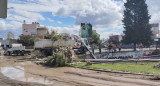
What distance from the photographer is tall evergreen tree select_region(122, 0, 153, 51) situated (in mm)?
39875

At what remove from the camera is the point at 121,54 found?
2202cm

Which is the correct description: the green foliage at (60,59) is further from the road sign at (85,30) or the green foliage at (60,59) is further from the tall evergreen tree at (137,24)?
the tall evergreen tree at (137,24)

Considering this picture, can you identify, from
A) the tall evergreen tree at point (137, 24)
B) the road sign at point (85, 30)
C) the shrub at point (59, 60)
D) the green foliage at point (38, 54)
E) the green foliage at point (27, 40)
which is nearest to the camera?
the shrub at point (59, 60)

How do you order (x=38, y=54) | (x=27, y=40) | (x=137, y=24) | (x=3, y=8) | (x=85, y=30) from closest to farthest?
1. (x=3, y=8)
2. (x=38, y=54)
3. (x=85, y=30)
4. (x=137, y=24)
5. (x=27, y=40)

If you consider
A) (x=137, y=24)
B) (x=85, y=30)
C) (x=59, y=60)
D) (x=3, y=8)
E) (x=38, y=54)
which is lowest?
(x=59, y=60)

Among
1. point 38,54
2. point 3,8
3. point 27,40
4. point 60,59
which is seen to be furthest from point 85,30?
point 3,8

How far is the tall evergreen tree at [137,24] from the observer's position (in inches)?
1570

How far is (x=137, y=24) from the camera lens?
40344mm

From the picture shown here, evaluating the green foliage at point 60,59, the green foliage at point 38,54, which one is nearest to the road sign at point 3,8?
the green foliage at point 60,59

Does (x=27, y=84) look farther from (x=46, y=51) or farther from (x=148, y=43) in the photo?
(x=148, y=43)

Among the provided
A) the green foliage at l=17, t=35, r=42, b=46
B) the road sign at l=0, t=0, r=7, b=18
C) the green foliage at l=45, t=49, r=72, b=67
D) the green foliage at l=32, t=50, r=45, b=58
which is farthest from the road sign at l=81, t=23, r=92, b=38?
the road sign at l=0, t=0, r=7, b=18

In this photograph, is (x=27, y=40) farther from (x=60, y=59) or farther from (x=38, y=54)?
(x=60, y=59)

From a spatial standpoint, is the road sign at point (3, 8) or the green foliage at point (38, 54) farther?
the green foliage at point (38, 54)

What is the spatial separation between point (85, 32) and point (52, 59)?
18.1 metres
